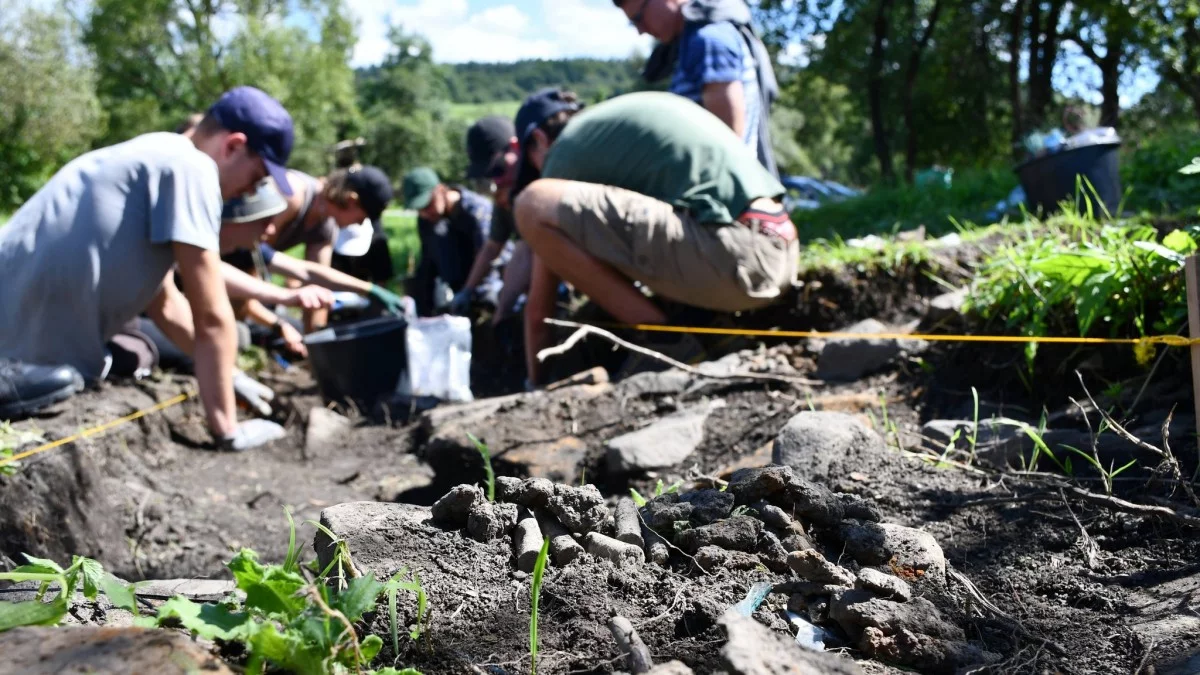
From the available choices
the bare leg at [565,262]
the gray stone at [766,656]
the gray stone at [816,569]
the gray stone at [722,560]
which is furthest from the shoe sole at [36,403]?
the gray stone at [766,656]

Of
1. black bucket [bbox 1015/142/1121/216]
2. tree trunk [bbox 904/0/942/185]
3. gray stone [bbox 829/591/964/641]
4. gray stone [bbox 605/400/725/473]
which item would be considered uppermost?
tree trunk [bbox 904/0/942/185]

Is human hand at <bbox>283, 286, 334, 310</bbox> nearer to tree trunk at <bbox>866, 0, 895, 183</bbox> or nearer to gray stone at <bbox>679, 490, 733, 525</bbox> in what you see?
gray stone at <bbox>679, 490, 733, 525</bbox>

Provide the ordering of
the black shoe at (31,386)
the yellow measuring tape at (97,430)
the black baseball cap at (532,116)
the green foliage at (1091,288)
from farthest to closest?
the black baseball cap at (532,116)
the black shoe at (31,386)
the yellow measuring tape at (97,430)
the green foliage at (1091,288)

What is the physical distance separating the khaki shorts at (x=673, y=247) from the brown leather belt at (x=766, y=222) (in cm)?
2

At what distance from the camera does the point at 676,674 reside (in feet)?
3.54

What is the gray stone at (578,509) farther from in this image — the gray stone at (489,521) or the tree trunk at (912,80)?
the tree trunk at (912,80)

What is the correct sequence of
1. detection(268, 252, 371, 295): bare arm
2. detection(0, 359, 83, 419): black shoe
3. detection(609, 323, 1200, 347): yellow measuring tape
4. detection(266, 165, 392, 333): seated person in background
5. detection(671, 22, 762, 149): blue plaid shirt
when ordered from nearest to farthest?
detection(609, 323, 1200, 347): yellow measuring tape
detection(0, 359, 83, 419): black shoe
detection(671, 22, 762, 149): blue plaid shirt
detection(268, 252, 371, 295): bare arm
detection(266, 165, 392, 333): seated person in background

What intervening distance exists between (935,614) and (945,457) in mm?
897

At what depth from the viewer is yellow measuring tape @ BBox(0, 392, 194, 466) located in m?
2.78

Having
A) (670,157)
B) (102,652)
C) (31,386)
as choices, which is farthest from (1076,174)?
(102,652)

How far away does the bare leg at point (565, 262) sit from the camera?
373 centimetres

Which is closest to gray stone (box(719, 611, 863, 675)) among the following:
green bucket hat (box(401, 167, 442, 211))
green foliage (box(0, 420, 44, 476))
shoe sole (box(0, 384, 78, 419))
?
green foliage (box(0, 420, 44, 476))

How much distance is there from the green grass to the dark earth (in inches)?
2158

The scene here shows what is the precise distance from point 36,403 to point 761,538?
9.53ft
